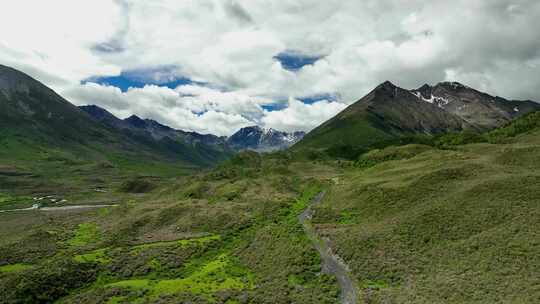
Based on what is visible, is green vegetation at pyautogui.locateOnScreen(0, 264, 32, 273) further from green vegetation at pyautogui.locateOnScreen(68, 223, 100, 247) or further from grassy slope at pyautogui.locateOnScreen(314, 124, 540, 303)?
grassy slope at pyautogui.locateOnScreen(314, 124, 540, 303)

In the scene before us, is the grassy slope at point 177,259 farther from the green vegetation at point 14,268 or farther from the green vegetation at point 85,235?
the green vegetation at point 14,268

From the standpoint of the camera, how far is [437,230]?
184ft

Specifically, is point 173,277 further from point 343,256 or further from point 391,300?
point 391,300

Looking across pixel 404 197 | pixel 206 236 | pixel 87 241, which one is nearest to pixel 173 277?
pixel 206 236

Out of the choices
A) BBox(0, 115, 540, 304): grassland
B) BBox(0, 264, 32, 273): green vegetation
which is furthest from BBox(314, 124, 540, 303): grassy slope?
BBox(0, 264, 32, 273): green vegetation

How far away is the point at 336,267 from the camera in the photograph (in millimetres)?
53531

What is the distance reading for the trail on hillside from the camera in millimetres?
44344

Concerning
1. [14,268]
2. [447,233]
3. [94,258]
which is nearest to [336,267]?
[447,233]

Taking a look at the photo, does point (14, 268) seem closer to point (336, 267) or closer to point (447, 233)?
point (336, 267)

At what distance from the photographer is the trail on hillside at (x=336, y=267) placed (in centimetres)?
4434

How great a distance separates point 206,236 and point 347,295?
4095 cm

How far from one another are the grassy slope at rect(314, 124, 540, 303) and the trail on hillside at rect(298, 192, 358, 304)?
1543mm

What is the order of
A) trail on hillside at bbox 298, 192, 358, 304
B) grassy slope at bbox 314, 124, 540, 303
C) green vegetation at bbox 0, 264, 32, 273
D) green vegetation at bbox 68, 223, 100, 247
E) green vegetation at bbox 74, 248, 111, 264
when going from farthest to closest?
green vegetation at bbox 68, 223, 100, 247 → green vegetation at bbox 74, 248, 111, 264 → green vegetation at bbox 0, 264, 32, 273 → trail on hillside at bbox 298, 192, 358, 304 → grassy slope at bbox 314, 124, 540, 303

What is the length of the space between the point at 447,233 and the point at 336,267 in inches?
746
